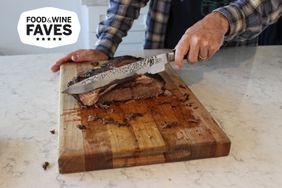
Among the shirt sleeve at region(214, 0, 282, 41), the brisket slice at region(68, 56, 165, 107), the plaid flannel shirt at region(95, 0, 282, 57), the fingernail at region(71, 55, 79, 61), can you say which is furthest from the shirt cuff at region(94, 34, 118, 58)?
the shirt sleeve at region(214, 0, 282, 41)

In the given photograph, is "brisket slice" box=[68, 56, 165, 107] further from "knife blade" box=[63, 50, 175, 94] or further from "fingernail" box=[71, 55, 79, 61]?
"fingernail" box=[71, 55, 79, 61]

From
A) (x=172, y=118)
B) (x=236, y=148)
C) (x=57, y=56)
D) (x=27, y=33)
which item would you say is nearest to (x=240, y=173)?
(x=236, y=148)

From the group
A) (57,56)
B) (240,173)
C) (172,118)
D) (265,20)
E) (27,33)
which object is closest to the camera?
(240,173)

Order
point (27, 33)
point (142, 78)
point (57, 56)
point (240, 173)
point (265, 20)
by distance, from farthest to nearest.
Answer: point (27, 33), point (57, 56), point (265, 20), point (142, 78), point (240, 173)

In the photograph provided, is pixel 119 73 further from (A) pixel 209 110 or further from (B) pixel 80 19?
(B) pixel 80 19

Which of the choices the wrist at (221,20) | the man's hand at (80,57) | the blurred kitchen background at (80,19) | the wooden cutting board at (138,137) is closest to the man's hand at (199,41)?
the wrist at (221,20)

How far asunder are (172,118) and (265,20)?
513mm

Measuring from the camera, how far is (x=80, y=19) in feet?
6.73

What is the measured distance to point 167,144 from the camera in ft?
2.11

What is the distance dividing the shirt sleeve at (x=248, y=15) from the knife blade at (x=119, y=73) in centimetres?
22

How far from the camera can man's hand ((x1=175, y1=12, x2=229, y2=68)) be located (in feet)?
2.80

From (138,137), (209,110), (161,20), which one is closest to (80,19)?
(161,20)

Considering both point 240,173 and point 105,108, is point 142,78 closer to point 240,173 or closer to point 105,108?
point 105,108

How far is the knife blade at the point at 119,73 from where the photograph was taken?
796 millimetres
